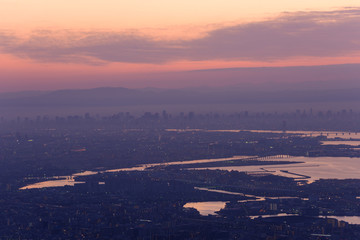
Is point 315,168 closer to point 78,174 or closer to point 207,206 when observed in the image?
point 78,174

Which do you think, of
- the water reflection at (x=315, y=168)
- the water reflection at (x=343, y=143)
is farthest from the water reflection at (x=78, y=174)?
the water reflection at (x=343, y=143)

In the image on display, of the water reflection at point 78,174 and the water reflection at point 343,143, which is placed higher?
the water reflection at point 343,143

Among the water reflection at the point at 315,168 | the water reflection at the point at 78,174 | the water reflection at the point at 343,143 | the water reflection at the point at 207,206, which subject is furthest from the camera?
the water reflection at the point at 343,143

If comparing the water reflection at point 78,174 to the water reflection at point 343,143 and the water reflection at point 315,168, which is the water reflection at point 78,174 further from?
the water reflection at point 343,143

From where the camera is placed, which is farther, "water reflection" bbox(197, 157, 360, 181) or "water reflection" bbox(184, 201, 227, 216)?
"water reflection" bbox(197, 157, 360, 181)

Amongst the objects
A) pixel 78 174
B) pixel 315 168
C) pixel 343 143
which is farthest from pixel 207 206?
pixel 343 143

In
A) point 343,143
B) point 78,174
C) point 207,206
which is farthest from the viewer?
point 343,143

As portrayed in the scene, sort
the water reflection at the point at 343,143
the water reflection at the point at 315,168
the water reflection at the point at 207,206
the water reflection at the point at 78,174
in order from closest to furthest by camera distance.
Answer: the water reflection at the point at 207,206
the water reflection at the point at 78,174
the water reflection at the point at 315,168
the water reflection at the point at 343,143

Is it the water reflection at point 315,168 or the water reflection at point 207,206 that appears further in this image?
the water reflection at point 315,168

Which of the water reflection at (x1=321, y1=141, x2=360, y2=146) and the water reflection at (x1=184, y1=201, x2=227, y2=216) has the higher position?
the water reflection at (x1=321, y1=141, x2=360, y2=146)

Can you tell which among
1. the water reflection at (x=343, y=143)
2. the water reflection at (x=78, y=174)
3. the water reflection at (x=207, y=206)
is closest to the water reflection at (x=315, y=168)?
the water reflection at (x=78, y=174)

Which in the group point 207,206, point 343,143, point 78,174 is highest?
point 343,143

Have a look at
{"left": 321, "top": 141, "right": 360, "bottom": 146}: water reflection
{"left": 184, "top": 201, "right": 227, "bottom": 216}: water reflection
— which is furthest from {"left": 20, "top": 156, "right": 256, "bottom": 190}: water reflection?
{"left": 321, "top": 141, "right": 360, "bottom": 146}: water reflection

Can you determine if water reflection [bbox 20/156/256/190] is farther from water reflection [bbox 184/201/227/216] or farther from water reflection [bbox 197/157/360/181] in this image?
water reflection [bbox 184/201/227/216]
